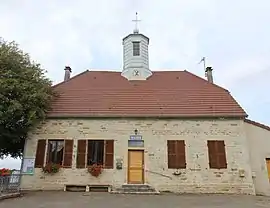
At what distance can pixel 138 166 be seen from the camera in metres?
14.5

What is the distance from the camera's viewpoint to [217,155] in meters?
14.4

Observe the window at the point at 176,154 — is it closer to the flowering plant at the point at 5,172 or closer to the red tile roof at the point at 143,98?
the red tile roof at the point at 143,98

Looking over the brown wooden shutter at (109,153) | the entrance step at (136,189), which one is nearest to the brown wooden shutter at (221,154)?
the entrance step at (136,189)

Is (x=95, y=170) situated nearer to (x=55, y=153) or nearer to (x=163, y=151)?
(x=55, y=153)

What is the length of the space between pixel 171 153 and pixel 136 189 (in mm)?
2547

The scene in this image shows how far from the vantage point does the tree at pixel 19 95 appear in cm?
1368

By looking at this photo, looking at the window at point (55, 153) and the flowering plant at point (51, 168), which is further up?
the window at point (55, 153)

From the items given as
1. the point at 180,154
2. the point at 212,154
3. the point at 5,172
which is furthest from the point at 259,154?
the point at 5,172

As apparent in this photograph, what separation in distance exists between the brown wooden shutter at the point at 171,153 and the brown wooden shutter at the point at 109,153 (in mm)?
2866

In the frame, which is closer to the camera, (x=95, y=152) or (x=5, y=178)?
(x=5, y=178)

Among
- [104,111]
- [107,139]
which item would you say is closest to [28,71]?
[104,111]

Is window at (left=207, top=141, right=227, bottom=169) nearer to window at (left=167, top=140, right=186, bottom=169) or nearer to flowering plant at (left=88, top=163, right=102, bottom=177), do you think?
window at (left=167, top=140, right=186, bottom=169)

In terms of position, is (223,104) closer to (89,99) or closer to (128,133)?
(128,133)

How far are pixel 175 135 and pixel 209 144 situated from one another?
5.79ft
